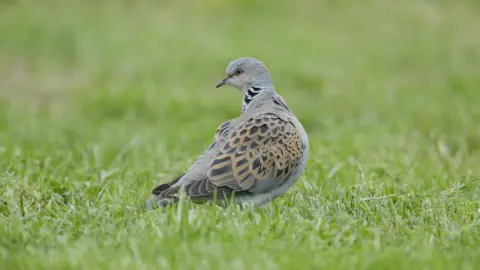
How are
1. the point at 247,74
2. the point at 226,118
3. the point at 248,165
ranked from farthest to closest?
the point at 226,118, the point at 247,74, the point at 248,165

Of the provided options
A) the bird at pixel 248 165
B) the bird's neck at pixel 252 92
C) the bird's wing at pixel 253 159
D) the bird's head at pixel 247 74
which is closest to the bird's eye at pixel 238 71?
the bird's head at pixel 247 74

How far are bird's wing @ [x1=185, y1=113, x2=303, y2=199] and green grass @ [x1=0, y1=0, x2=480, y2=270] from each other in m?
0.19

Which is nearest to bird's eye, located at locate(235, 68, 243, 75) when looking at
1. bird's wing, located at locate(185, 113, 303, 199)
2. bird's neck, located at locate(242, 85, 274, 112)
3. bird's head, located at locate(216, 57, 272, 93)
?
bird's head, located at locate(216, 57, 272, 93)

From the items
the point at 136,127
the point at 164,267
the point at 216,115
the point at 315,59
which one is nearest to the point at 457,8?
the point at 315,59

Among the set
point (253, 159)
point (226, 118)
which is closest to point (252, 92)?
point (253, 159)

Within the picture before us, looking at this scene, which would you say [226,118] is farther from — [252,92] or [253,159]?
[253,159]

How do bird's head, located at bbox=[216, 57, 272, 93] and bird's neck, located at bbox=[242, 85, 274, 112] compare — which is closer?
bird's neck, located at bbox=[242, 85, 274, 112]

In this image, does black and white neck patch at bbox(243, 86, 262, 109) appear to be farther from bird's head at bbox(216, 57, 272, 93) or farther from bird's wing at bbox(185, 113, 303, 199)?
bird's wing at bbox(185, 113, 303, 199)

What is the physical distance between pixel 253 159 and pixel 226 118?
545 centimetres

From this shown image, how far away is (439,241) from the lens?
501 cm

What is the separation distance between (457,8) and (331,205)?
435 inches

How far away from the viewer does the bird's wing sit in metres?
5.93

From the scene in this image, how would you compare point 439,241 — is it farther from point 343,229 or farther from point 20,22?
point 20,22

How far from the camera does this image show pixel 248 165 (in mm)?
6047
